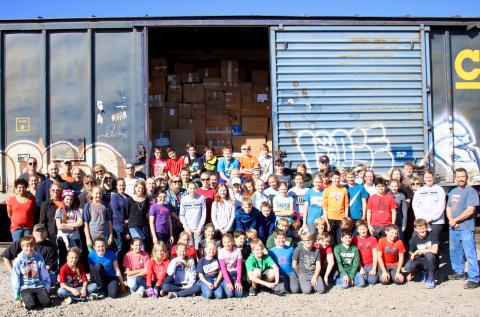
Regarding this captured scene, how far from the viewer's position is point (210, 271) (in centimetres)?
569

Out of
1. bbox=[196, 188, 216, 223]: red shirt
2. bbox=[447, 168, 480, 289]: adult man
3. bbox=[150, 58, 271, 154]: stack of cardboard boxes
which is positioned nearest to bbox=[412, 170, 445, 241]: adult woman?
bbox=[447, 168, 480, 289]: adult man

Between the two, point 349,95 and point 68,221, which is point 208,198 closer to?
point 68,221

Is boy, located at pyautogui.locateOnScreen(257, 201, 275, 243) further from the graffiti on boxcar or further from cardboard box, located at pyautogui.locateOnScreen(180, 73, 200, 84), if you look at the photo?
cardboard box, located at pyautogui.locateOnScreen(180, 73, 200, 84)

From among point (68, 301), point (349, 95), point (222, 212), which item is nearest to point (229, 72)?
point (349, 95)

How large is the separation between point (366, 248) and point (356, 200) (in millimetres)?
672

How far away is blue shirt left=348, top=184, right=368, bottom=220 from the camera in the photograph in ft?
21.3

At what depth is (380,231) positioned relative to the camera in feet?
20.8

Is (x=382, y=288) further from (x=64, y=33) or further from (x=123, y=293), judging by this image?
(x=64, y=33)

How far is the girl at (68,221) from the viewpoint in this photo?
19.3 feet

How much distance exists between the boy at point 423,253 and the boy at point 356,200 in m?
0.68

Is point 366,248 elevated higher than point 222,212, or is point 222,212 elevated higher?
point 222,212

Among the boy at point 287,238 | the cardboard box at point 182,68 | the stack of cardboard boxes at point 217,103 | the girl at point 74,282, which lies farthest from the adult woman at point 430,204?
the cardboard box at point 182,68

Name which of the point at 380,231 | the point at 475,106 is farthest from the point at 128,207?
the point at 475,106

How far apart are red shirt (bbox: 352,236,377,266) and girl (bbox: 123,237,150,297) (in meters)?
2.54
